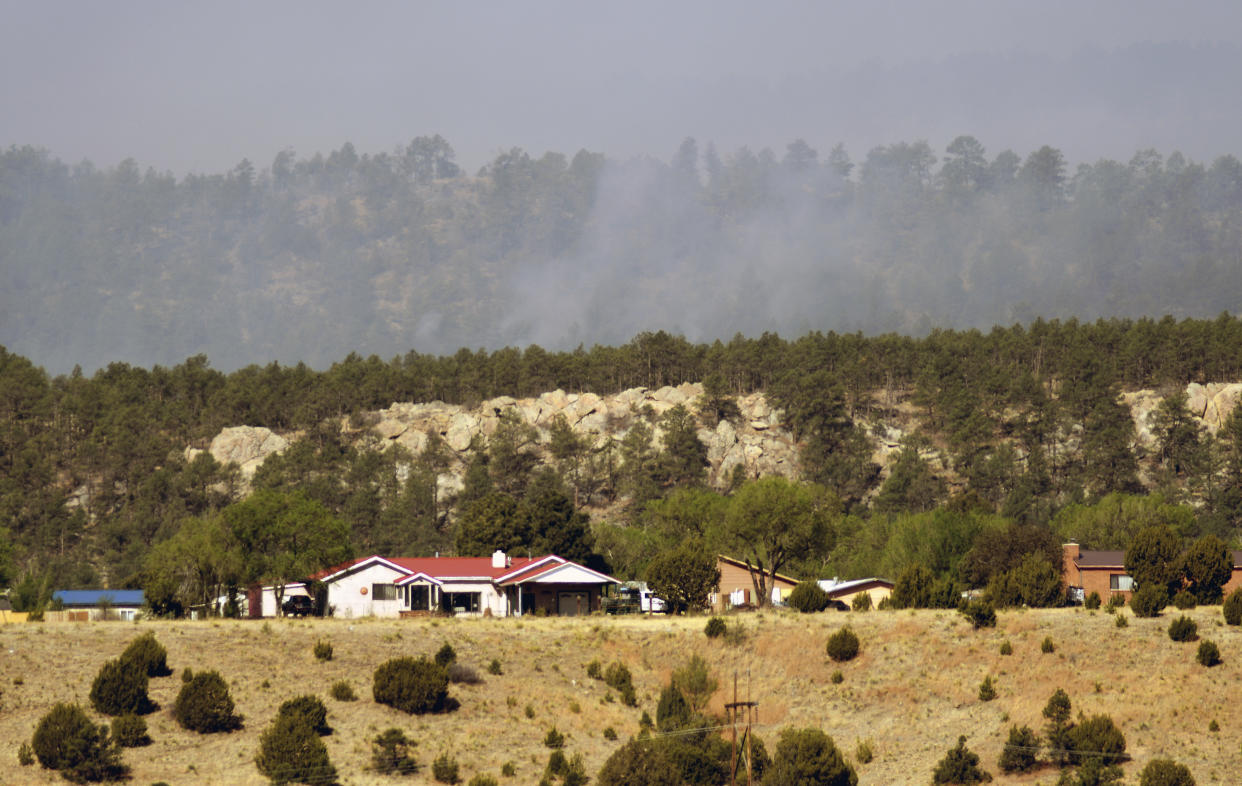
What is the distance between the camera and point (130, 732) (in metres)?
53.5

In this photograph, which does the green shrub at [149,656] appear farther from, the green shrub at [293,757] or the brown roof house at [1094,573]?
the brown roof house at [1094,573]

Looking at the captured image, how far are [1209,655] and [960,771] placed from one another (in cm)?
1568

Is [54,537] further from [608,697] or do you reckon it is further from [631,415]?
[608,697]

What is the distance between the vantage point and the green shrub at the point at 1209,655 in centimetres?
6234

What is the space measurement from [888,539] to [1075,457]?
38948 millimetres


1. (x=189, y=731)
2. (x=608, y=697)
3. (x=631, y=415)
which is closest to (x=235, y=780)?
(x=189, y=731)

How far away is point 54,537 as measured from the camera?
13775 cm

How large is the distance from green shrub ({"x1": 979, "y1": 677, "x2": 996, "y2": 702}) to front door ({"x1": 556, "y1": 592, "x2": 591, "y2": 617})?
31.2m

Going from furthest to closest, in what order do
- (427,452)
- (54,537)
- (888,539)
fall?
(427,452) → (54,537) → (888,539)

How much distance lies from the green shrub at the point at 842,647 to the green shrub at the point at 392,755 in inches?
909

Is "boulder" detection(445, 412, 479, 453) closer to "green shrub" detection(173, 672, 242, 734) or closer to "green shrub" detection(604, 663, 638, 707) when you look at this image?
"green shrub" detection(604, 663, 638, 707)

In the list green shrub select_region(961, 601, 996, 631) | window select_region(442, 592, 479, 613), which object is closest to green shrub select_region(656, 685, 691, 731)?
green shrub select_region(961, 601, 996, 631)

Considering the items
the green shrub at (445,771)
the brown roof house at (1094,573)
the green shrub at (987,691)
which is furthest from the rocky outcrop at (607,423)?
the green shrub at (445,771)

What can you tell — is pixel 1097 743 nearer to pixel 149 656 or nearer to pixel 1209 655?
pixel 1209 655
